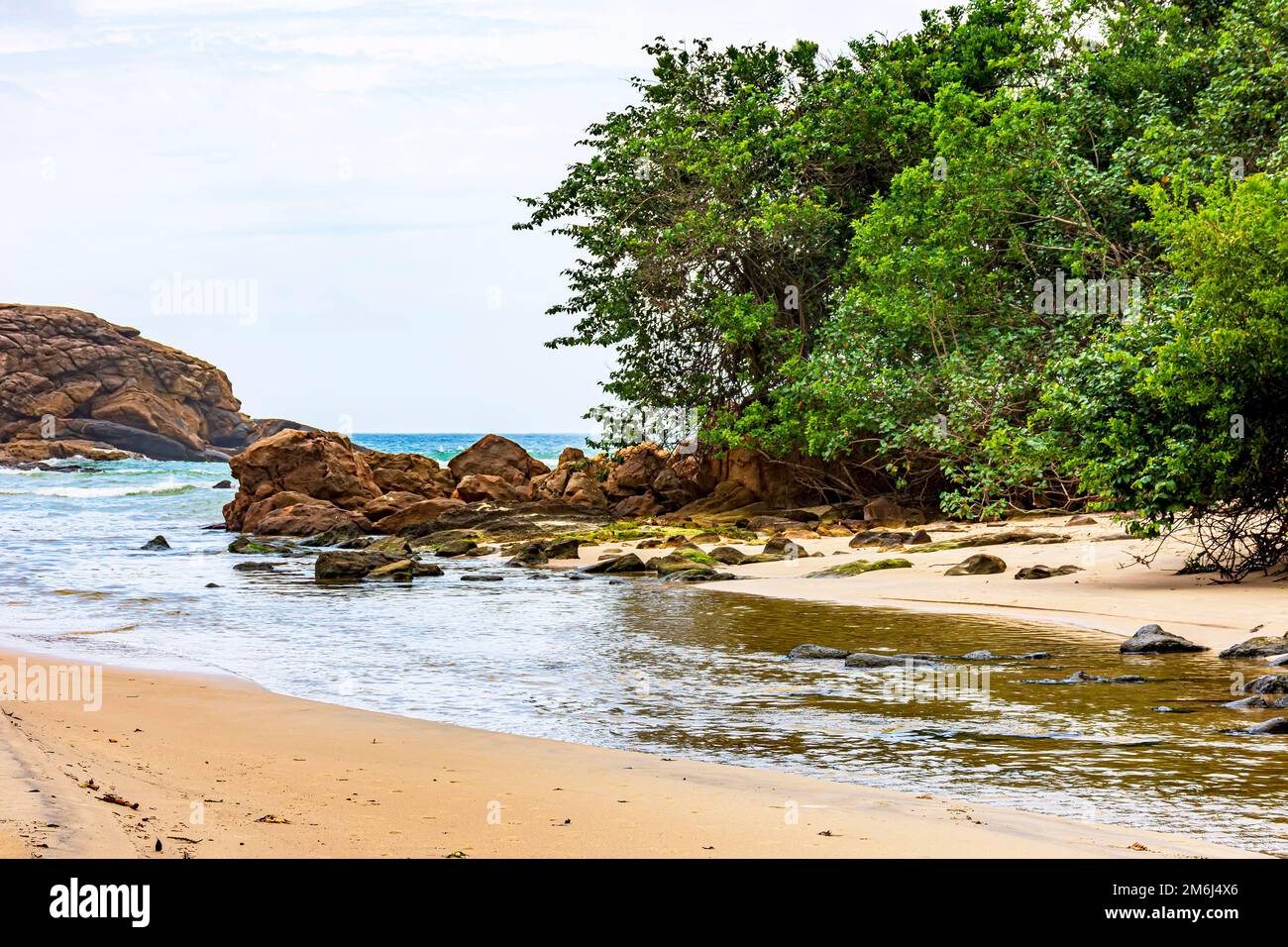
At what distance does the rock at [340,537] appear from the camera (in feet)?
98.1

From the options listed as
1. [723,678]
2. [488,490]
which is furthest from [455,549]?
[723,678]

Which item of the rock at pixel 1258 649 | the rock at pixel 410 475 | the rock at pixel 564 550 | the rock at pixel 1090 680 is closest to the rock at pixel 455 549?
the rock at pixel 564 550

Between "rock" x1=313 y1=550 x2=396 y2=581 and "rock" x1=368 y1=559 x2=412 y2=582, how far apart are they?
146 mm

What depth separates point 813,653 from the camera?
11.6 meters

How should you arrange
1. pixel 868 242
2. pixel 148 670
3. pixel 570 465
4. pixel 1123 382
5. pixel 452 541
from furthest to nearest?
pixel 570 465
pixel 452 541
pixel 868 242
pixel 1123 382
pixel 148 670

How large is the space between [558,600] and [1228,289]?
1012cm

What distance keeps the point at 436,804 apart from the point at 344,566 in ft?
54.6

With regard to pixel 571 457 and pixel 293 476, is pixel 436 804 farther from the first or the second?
pixel 571 457

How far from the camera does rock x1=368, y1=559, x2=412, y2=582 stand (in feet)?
70.7

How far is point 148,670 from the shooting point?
37.3 feet

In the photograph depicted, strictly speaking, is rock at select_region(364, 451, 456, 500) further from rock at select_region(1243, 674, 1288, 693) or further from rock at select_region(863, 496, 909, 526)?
rock at select_region(1243, 674, 1288, 693)

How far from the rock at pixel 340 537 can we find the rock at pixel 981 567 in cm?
1697
